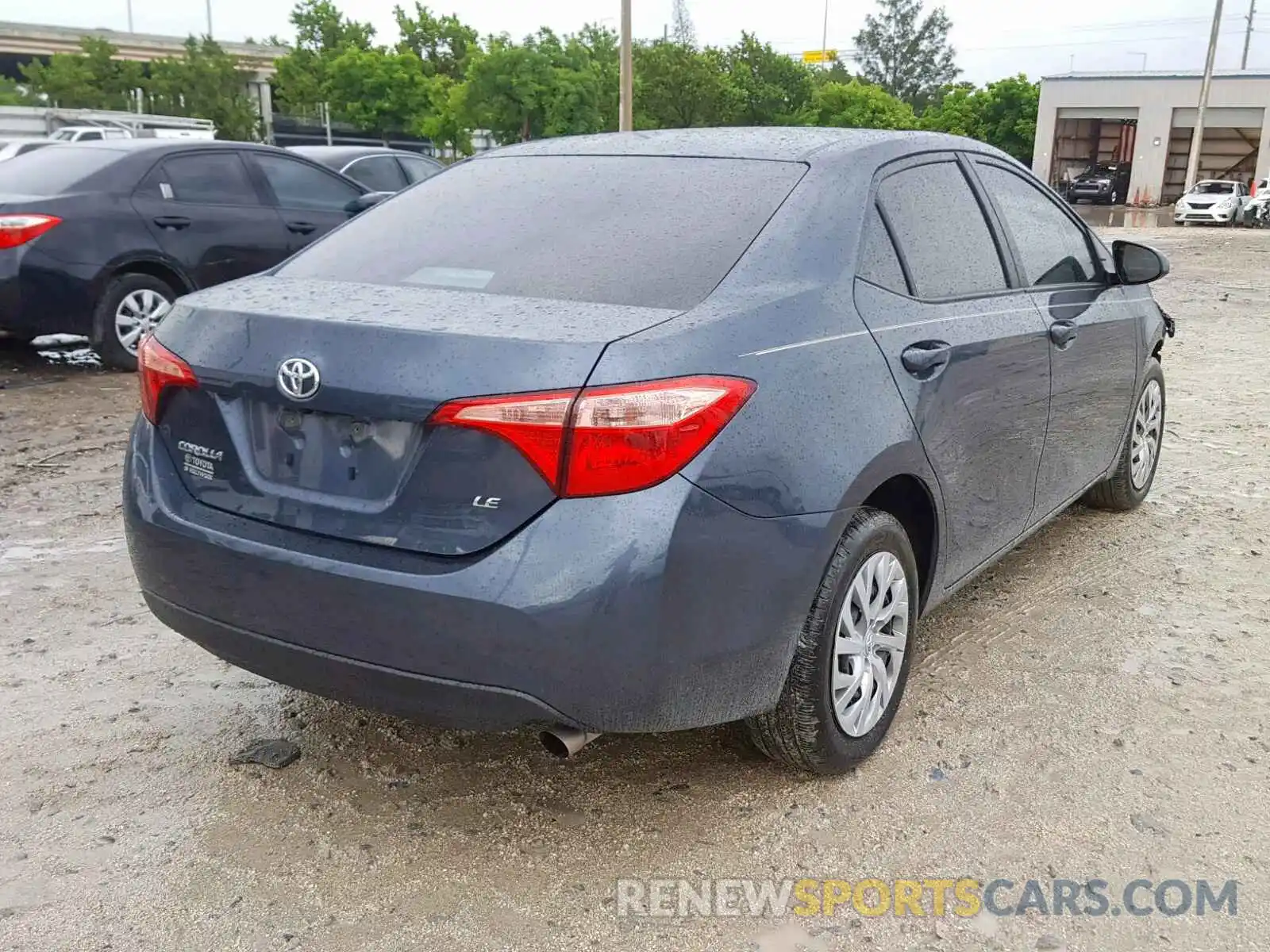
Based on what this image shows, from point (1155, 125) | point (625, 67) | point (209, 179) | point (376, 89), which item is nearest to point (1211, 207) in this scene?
point (625, 67)

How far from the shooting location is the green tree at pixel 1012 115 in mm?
64625

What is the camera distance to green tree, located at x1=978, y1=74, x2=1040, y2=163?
64.6 m

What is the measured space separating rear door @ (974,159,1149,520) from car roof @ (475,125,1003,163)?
349mm

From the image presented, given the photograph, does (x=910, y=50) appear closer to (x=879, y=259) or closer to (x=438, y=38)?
(x=438, y=38)

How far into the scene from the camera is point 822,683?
112 inches

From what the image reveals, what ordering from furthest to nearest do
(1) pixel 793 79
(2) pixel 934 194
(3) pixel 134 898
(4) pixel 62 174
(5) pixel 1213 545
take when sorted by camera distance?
(1) pixel 793 79 < (4) pixel 62 174 < (5) pixel 1213 545 < (2) pixel 934 194 < (3) pixel 134 898

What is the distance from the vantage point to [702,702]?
2.59 metres

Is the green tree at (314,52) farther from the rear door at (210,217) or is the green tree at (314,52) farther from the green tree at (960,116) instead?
the rear door at (210,217)

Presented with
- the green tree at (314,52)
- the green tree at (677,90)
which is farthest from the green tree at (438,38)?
the green tree at (677,90)

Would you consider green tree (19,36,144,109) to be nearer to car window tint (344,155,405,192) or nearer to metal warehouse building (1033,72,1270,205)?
metal warehouse building (1033,72,1270,205)

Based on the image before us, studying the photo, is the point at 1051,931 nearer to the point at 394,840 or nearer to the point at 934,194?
the point at 394,840

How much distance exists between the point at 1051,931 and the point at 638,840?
0.93 metres

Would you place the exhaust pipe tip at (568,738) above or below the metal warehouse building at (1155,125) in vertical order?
below

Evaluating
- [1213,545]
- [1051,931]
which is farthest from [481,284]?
[1213,545]
